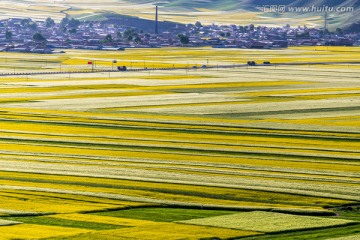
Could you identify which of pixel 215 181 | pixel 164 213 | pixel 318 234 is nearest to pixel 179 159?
pixel 215 181

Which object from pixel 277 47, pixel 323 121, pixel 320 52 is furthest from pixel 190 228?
pixel 277 47

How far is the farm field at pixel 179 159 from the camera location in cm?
3600

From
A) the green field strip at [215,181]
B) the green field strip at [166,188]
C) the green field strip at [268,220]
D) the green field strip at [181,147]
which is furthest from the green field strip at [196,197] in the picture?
the green field strip at [181,147]

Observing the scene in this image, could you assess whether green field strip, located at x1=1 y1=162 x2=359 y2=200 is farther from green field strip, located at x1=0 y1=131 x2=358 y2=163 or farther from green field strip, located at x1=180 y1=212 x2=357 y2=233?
green field strip, located at x1=0 y1=131 x2=358 y2=163

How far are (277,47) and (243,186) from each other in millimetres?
129667

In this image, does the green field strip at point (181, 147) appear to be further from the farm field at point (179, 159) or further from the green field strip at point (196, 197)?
the green field strip at point (196, 197)

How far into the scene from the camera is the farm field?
36.0 m

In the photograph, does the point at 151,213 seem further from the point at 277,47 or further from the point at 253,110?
the point at 277,47

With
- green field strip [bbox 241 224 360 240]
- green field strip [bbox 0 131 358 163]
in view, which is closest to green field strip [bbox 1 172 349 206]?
green field strip [bbox 241 224 360 240]

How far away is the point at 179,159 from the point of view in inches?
1962

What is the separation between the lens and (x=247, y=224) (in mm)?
35781

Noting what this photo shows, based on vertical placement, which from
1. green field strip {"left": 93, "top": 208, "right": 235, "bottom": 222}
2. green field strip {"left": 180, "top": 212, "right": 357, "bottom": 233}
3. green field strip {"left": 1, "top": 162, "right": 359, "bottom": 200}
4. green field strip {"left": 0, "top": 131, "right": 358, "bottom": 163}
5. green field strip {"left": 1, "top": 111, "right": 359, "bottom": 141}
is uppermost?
green field strip {"left": 180, "top": 212, "right": 357, "bottom": 233}

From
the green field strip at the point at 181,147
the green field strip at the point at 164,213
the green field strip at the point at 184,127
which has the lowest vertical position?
the green field strip at the point at 184,127

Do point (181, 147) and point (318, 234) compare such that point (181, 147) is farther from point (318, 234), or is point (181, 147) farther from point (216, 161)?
point (318, 234)
